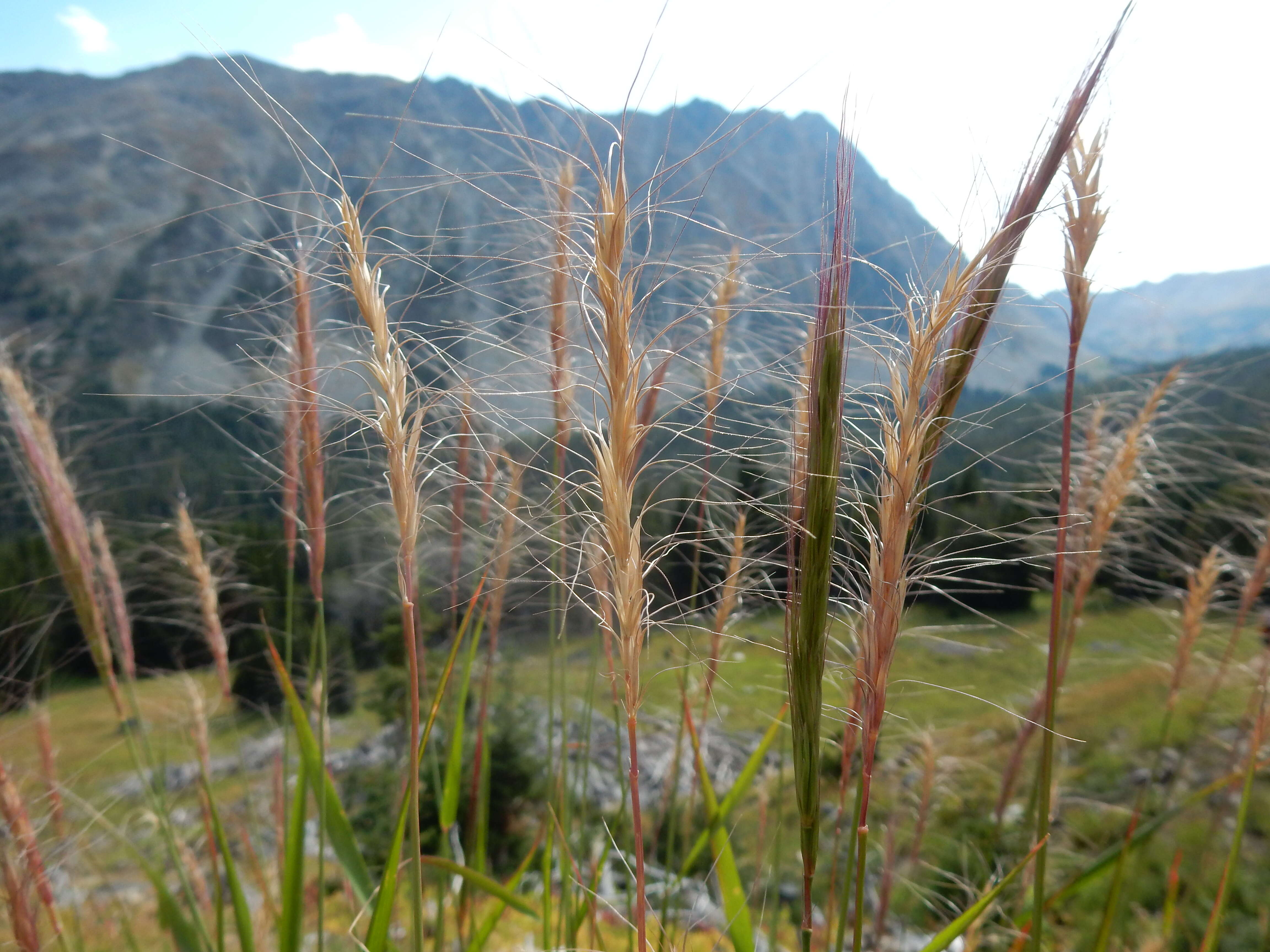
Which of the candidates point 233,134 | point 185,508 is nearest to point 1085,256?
point 185,508

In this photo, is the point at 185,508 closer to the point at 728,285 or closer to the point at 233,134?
the point at 728,285

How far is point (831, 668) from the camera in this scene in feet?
3.97

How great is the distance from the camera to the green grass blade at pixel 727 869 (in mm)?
1397

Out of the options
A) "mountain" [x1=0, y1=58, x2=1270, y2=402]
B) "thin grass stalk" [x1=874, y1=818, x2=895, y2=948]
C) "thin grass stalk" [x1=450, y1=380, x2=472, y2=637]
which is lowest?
"thin grass stalk" [x1=874, y1=818, x2=895, y2=948]

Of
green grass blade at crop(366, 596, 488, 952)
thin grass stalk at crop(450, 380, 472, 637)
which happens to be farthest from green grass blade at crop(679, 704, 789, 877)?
thin grass stalk at crop(450, 380, 472, 637)

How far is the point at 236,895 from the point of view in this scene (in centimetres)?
186

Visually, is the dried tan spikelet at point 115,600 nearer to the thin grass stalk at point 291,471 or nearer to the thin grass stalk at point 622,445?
the thin grass stalk at point 291,471

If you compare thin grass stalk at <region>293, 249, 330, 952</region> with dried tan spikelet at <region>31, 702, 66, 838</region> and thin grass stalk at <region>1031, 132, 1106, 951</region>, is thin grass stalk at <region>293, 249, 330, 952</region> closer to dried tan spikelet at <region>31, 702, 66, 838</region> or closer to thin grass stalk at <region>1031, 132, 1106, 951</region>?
dried tan spikelet at <region>31, 702, 66, 838</region>

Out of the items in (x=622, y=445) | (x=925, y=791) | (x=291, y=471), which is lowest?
(x=925, y=791)

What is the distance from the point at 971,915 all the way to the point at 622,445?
3.71 feet

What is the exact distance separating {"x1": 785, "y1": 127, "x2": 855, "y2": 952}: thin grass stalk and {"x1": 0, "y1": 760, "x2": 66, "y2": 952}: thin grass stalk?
203 cm

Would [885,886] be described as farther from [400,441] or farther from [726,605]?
[400,441]

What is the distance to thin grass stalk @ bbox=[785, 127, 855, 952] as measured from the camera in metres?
0.91


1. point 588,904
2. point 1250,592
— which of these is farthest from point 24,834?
point 1250,592
